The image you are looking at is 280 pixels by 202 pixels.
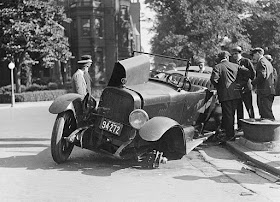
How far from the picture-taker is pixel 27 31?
2834 centimetres

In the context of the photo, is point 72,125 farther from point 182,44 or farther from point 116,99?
point 182,44

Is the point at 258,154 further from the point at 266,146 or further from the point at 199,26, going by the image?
the point at 199,26

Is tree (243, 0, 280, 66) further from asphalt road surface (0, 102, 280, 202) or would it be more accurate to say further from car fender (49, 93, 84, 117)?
car fender (49, 93, 84, 117)

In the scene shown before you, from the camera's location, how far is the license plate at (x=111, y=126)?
21.9ft

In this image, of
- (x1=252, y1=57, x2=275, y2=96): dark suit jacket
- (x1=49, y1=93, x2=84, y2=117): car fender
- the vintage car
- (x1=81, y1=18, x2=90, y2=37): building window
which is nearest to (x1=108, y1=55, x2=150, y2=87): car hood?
the vintage car

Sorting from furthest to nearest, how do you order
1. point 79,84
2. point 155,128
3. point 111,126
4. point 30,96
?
1. point 30,96
2. point 79,84
3. point 111,126
4. point 155,128

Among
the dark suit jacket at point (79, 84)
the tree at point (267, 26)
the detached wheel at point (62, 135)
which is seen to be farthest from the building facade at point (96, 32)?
the detached wheel at point (62, 135)

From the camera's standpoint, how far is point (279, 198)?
497 centimetres

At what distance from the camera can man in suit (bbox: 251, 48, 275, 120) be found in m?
8.82

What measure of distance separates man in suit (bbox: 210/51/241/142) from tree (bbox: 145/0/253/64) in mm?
18030

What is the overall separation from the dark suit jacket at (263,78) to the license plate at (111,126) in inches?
151

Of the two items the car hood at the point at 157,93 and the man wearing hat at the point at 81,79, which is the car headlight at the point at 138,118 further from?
the man wearing hat at the point at 81,79

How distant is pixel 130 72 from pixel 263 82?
352 centimetres

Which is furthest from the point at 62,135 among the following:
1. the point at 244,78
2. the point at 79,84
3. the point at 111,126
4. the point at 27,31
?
the point at 27,31
